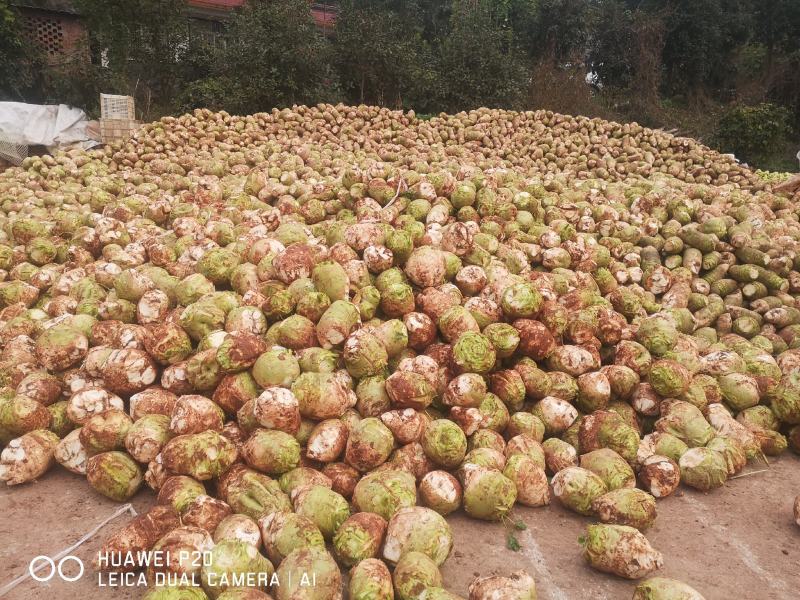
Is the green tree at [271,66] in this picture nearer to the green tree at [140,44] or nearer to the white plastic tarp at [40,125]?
the green tree at [140,44]

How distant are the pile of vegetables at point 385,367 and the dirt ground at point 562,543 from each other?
5.6 inches

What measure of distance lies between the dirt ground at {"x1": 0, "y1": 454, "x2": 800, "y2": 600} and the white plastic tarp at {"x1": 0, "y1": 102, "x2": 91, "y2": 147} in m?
12.5

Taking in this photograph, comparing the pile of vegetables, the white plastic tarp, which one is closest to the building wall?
the white plastic tarp

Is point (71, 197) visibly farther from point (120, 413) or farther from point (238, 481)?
point (238, 481)

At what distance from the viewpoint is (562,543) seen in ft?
11.2

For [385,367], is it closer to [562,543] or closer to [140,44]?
[562,543]

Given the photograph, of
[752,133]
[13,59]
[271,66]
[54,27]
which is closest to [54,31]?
[54,27]

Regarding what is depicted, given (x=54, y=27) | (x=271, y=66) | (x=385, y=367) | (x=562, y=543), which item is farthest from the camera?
(x=54, y=27)

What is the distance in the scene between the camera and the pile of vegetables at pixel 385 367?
10.4 ft

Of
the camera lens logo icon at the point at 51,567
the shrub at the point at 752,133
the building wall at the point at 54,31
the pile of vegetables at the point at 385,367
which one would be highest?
the building wall at the point at 54,31

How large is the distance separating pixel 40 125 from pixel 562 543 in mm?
15300

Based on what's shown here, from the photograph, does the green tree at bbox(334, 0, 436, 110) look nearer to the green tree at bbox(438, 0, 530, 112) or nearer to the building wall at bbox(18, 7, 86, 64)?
the green tree at bbox(438, 0, 530, 112)

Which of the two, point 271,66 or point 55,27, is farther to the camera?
point 55,27

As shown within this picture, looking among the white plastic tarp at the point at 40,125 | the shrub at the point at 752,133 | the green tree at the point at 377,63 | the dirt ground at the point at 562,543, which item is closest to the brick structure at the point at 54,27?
the white plastic tarp at the point at 40,125
